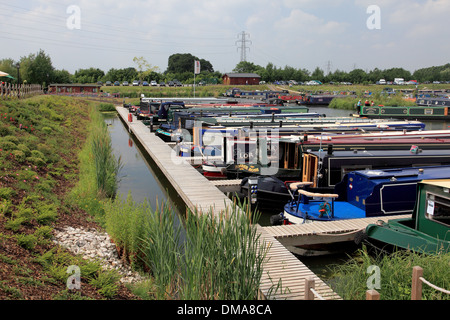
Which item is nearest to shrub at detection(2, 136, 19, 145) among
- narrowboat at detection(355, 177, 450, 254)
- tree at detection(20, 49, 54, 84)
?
narrowboat at detection(355, 177, 450, 254)

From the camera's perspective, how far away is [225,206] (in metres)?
7.81

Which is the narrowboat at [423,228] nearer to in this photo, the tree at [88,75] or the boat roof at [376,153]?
the boat roof at [376,153]

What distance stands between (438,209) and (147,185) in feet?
44.0

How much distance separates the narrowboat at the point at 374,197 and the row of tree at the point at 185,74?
62647mm

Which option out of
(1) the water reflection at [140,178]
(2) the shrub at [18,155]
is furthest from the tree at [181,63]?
(2) the shrub at [18,155]

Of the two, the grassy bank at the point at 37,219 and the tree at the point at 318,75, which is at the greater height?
the tree at the point at 318,75

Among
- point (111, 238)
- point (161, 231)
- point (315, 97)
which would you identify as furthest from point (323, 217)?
point (315, 97)

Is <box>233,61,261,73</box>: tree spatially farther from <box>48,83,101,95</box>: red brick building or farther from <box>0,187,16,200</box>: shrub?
<box>0,187,16,200</box>: shrub

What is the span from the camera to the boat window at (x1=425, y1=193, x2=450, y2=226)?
952 cm

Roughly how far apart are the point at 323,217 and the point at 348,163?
259 cm

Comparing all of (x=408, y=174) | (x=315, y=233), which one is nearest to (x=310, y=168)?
(x=408, y=174)

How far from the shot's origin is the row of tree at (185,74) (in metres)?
68.4

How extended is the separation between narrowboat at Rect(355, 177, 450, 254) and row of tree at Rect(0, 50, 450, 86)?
214 feet

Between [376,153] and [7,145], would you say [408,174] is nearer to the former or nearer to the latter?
[376,153]
